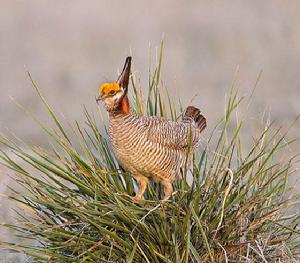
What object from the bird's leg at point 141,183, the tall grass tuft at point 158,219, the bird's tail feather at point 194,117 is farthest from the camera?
the bird's tail feather at point 194,117

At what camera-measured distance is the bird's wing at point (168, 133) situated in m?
2.79

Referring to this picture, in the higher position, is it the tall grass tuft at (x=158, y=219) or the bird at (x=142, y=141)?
the bird at (x=142, y=141)

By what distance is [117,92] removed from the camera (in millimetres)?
2664

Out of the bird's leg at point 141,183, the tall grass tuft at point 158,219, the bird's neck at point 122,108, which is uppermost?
the bird's neck at point 122,108

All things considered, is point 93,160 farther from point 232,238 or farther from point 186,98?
point 186,98

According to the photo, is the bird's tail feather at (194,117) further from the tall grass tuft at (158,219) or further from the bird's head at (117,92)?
the bird's head at (117,92)

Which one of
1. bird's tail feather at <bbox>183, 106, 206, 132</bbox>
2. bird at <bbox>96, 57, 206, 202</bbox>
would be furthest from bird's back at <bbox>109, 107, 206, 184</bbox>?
bird's tail feather at <bbox>183, 106, 206, 132</bbox>

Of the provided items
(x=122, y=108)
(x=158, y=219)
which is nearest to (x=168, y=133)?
(x=122, y=108)

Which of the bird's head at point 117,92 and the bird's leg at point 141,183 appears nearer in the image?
the bird's head at point 117,92

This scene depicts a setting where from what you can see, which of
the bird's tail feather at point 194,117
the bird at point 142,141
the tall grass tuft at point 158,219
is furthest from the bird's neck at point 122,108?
the bird's tail feather at point 194,117

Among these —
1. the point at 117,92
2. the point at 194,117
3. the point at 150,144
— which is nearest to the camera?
the point at 117,92

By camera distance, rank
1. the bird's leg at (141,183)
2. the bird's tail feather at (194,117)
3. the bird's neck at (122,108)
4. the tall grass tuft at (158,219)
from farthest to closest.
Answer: the bird's tail feather at (194,117), the bird's leg at (141,183), the bird's neck at (122,108), the tall grass tuft at (158,219)

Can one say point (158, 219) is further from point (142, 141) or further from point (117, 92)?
point (117, 92)

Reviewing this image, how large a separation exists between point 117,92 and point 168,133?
27 cm
